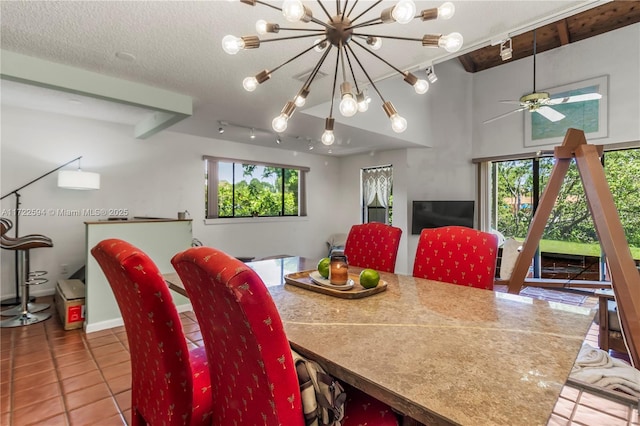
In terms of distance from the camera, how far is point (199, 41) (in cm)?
216

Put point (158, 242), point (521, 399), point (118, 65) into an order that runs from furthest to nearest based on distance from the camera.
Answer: point (158, 242) < point (118, 65) < point (521, 399)

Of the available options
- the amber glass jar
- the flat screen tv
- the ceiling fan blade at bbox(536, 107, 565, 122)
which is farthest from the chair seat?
the flat screen tv

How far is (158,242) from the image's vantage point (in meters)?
3.39

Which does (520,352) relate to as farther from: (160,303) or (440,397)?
(160,303)

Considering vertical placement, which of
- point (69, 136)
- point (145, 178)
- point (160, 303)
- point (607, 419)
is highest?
point (69, 136)

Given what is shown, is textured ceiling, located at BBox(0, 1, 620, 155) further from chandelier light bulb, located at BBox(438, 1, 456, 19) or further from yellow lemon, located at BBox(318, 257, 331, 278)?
yellow lemon, located at BBox(318, 257, 331, 278)

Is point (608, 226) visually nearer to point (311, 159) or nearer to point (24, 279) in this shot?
point (24, 279)

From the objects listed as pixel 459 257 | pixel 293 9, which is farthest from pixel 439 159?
pixel 293 9

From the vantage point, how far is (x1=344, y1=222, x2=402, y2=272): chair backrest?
7.38 ft

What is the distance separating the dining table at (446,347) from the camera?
2.25 feet

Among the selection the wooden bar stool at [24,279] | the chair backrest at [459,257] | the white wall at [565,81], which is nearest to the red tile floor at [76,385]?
the wooden bar stool at [24,279]

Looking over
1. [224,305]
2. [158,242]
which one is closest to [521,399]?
[224,305]

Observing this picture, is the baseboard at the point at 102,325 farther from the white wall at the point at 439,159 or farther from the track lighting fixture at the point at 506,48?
the white wall at the point at 439,159

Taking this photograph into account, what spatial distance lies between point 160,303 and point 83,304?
107 inches
